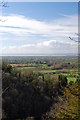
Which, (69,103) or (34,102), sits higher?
(69,103)

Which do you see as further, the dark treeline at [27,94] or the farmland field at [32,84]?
the farmland field at [32,84]

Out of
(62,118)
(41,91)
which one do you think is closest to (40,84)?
(41,91)

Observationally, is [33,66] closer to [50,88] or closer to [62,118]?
[50,88]

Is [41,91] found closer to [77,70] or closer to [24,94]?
[24,94]

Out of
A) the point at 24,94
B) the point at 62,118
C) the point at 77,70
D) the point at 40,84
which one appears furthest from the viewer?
the point at 40,84

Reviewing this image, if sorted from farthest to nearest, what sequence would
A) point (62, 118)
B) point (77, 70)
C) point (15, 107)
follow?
point (15, 107) < point (62, 118) < point (77, 70)

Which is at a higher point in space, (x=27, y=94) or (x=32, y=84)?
(x=32, y=84)

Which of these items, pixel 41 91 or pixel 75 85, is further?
pixel 41 91

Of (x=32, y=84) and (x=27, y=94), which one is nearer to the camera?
(x=27, y=94)

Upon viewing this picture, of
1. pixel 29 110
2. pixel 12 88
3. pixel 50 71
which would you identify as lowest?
pixel 29 110

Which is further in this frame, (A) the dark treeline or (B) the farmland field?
(B) the farmland field
